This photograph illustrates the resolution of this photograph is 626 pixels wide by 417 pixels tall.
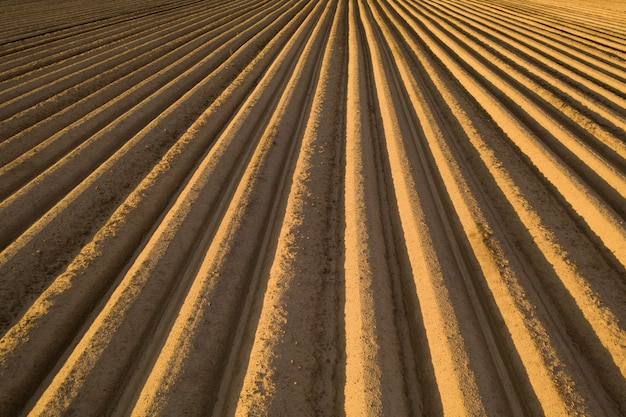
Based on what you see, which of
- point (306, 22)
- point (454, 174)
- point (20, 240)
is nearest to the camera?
point (20, 240)

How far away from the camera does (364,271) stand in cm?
272

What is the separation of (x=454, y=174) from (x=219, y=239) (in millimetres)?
2547

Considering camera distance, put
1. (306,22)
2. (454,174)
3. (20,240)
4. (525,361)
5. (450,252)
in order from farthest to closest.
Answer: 1. (306,22)
2. (454,174)
3. (20,240)
4. (450,252)
5. (525,361)

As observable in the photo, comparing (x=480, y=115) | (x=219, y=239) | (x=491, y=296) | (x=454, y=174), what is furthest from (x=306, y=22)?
(x=491, y=296)

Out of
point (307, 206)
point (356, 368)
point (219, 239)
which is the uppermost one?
point (307, 206)

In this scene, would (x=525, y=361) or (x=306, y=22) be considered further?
(x=306, y=22)

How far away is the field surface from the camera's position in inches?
84.0

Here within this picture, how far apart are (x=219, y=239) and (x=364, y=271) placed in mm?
1317

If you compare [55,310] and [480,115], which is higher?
[480,115]

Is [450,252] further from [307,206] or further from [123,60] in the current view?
[123,60]

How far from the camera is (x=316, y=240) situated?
3055 mm

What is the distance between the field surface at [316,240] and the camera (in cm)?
213

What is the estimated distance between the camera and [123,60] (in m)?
6.96

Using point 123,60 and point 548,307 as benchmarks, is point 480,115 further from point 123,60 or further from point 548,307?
point 123,60
